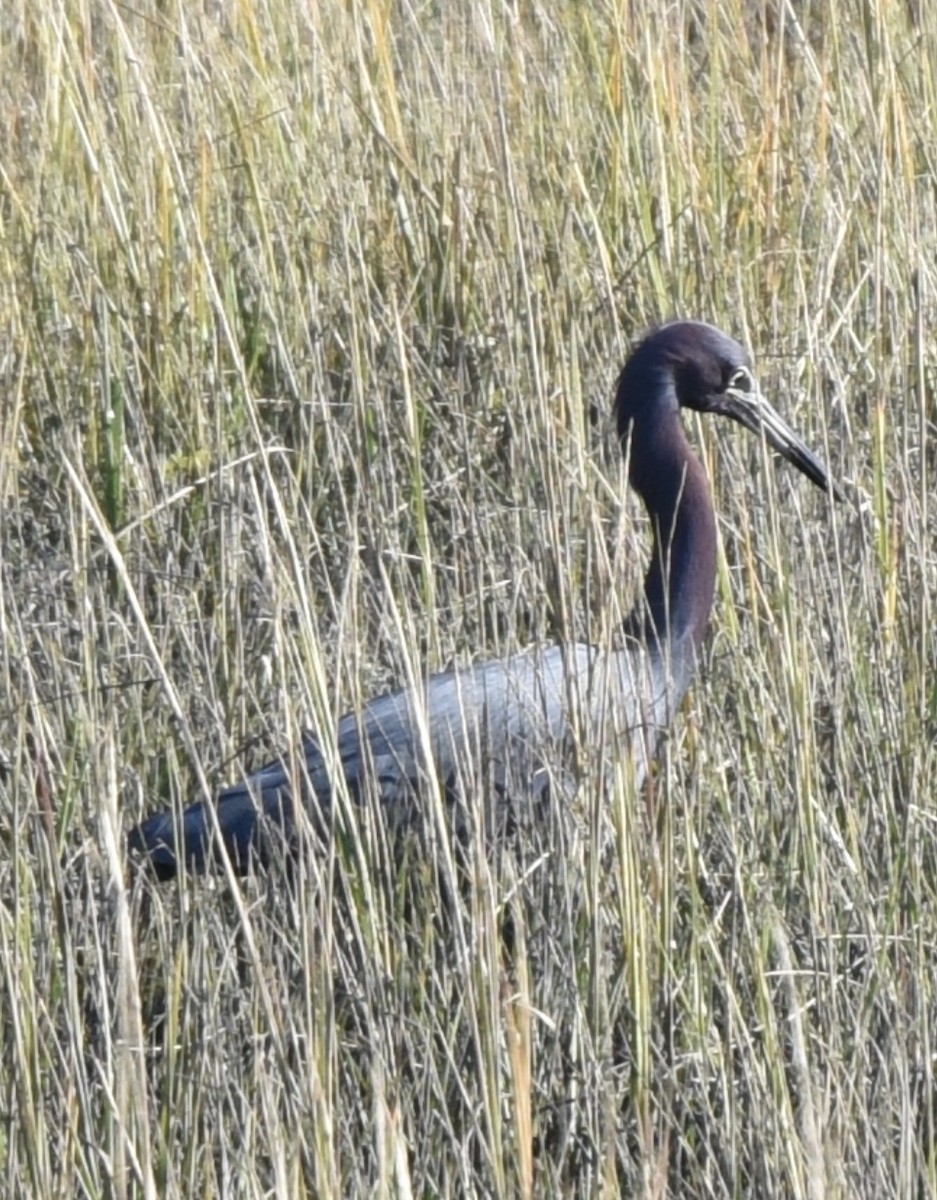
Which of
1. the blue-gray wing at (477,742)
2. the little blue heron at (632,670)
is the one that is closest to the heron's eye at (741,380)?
the little blue heron at (632,670)

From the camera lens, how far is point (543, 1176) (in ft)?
5.74

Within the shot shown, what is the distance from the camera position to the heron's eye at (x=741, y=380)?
2.65m

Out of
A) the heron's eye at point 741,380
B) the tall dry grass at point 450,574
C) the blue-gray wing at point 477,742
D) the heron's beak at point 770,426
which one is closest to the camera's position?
the tall dry grass at point 450,574

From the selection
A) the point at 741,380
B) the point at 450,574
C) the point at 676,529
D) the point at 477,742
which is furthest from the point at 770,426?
the point at 477,742

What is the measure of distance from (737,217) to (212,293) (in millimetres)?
1103

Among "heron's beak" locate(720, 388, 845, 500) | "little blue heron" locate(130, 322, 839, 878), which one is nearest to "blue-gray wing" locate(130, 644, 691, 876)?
"little blue heron" locate(130, 322, 839, 878)

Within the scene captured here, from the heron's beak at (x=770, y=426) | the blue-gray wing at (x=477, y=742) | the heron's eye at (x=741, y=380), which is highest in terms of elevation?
the heron's eye at (x=741, y=380)

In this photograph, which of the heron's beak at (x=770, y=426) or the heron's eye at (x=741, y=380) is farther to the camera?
the heron's eye at (x=741, y=380)

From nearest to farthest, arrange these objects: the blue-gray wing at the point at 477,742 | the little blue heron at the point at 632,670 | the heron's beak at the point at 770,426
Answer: the blue-gray wing at the point at 477,742 < the little blue heron at the point at 632,670 < the heron's beak at the point at 770,426

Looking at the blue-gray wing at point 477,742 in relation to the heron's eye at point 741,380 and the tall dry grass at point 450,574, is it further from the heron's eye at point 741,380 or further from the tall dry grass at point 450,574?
the heron's eye at point 741,380

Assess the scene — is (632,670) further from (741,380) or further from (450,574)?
(741,380)

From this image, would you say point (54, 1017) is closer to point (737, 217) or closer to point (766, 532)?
point (766, 532)

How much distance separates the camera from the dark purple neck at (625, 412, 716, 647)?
8.43ft

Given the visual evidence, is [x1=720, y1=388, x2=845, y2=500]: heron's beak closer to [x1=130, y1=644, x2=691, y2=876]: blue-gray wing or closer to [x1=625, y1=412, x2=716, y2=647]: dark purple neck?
[x1=625, y1=412, x2=716, y2=647]: dark purple neck
